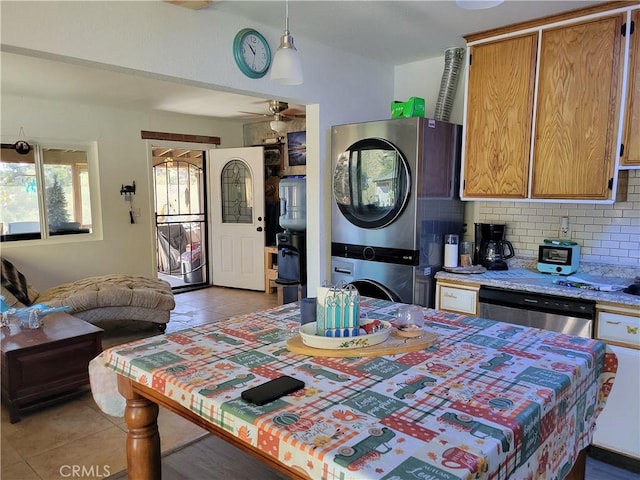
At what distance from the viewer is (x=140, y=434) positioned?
1.46m

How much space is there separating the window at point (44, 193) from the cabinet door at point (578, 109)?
17.1 feet

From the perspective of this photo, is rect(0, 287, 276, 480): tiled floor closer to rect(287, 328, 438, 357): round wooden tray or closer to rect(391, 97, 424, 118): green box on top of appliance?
rect(287, 328, 438, 357): round wooden tray

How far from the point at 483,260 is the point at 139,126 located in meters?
4.87

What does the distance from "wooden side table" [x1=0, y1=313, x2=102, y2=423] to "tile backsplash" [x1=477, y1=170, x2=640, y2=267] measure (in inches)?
121

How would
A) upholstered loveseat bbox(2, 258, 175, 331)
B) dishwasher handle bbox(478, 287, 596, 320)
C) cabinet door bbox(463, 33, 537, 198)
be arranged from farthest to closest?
upholstered loveseat bbox(2, 258, 175, 331) < cabinet door bbox(463, 33, 537, 198) < dishwasher handle bbox(478, 287, 596, 320)

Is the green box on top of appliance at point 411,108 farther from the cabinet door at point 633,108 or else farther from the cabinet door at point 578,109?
the cabinet door at point 633,108

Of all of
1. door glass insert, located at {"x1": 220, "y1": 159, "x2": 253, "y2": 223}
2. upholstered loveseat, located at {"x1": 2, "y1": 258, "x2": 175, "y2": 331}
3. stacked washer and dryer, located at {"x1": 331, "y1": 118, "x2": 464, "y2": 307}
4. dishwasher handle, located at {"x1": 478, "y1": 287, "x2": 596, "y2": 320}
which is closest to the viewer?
dishwasher handle, located at {"x1": 478, "y1": 287, "x2": 596, "y2": 320}

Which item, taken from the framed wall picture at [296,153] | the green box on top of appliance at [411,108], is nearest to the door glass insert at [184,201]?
the framed wall picture at [296,153]

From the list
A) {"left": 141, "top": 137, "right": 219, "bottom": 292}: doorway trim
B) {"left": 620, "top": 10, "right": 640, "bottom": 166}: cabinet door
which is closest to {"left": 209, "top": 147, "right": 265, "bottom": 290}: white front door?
{"left": 141, "top": 137, "right": 219, "bottom": 292}: doorway trim

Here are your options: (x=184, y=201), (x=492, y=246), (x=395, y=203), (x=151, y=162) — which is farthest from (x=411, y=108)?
(x=184, y=201)

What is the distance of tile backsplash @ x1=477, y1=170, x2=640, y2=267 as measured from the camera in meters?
2.68

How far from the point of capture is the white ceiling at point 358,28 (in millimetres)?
2506

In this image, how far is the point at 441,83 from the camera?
3.39 metres

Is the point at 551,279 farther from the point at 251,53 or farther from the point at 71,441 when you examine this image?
the point at 71,441
